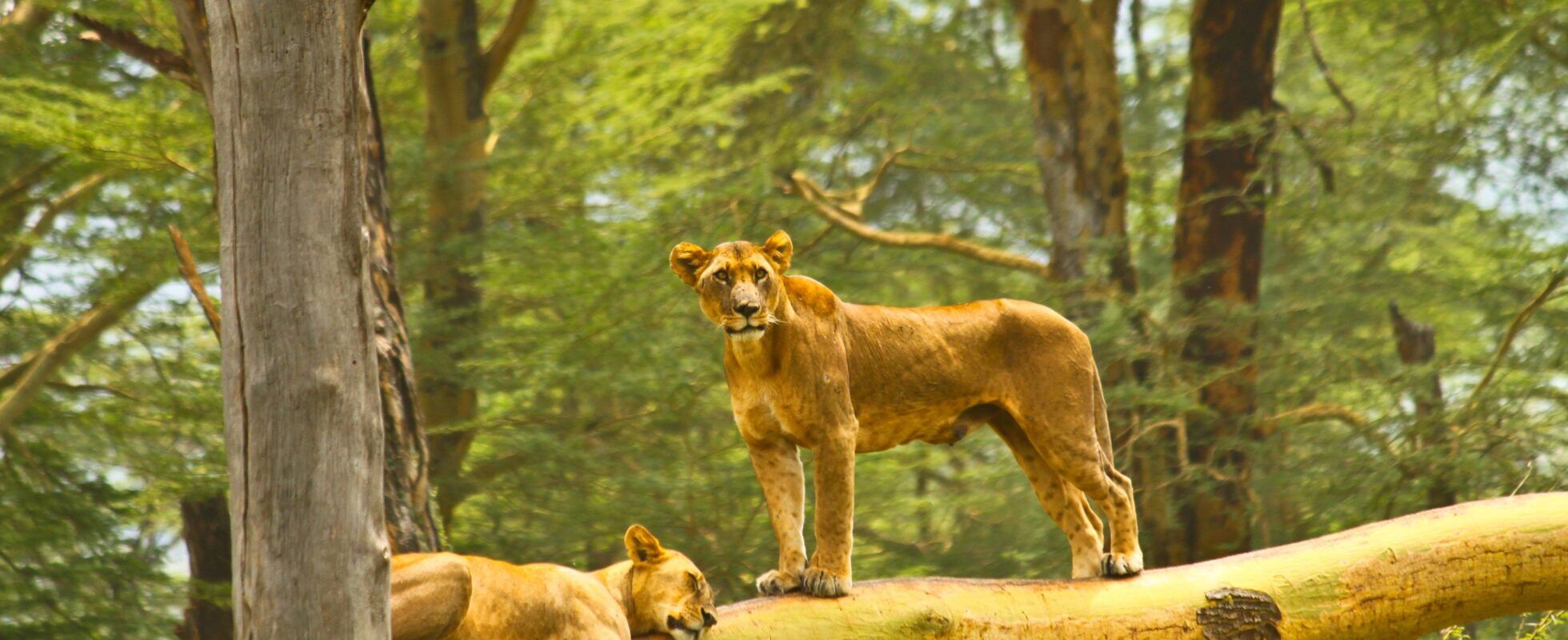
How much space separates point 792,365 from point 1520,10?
862 centimetres

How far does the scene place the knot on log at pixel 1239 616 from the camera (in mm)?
5551

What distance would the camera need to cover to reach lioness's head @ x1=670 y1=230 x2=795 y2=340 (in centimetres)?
467

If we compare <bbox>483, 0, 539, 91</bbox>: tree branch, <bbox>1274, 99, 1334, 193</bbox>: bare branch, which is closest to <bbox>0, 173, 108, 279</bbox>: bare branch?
<bbox>483, 0, 539, 91</bbox>: tree branch

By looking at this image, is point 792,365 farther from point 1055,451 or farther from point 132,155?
point 132,155

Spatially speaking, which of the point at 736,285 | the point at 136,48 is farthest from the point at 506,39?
the point at 736,285

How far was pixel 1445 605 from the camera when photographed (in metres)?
5.88

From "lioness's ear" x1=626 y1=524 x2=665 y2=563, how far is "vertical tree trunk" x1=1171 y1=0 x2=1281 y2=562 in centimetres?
682

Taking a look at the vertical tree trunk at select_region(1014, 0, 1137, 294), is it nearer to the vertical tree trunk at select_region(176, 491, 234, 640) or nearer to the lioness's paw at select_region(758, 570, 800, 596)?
the vertical tree trunk at select_region(176, 491, 234, 640)

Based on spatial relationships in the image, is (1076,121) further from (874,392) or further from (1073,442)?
(874,392)

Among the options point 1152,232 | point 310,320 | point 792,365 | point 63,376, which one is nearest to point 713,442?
point 1152,232

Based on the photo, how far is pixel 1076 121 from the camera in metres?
11.7

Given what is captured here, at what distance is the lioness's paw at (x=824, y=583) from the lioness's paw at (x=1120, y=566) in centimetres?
121

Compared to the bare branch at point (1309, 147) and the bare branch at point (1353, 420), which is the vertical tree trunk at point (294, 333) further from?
the bare branch at point (1309, 147)

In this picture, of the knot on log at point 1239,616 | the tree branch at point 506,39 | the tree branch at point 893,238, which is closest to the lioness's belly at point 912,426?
the knot on log at point 1239,616
